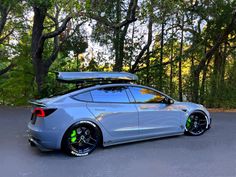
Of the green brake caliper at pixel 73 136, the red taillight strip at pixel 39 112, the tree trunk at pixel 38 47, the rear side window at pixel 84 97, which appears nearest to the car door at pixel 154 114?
the rear side window at pixel 84 97

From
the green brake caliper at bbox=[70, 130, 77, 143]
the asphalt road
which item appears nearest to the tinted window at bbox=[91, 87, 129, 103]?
the green brake caliper at bbox=[70, 130, 77, 143]

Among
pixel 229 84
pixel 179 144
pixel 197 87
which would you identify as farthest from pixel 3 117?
pixel 229 84

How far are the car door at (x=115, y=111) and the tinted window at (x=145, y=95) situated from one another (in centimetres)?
20

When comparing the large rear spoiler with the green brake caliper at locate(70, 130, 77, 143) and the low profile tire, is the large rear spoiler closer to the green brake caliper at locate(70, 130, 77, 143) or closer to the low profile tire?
the low profile tire

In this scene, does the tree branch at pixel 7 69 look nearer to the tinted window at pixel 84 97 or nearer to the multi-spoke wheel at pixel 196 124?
the tinted window at pixel 84 97

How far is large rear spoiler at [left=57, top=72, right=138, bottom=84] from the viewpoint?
19.3 feet

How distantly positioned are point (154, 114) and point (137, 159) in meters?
1.28

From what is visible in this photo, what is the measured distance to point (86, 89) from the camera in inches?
224

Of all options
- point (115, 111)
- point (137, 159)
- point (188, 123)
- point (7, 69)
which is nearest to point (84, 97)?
point (115, 111)

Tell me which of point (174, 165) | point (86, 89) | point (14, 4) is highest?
point (14, 4)

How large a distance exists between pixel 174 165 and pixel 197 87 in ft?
25.1

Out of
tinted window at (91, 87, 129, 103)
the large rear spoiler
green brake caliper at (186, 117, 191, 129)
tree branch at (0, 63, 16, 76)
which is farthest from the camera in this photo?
tree branch at (0, 63, 16, 76)

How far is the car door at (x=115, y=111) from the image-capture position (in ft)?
18.3

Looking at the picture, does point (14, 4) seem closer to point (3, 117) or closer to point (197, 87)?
point (3, 117)
